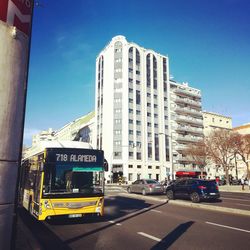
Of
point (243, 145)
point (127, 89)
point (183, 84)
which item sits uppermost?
point (183, 84)

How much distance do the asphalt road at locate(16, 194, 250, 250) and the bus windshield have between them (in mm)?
1302

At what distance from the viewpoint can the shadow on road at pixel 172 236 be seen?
6.49 meters

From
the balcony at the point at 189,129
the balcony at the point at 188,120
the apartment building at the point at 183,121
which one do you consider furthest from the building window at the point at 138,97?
the balcony at the point at 189,129

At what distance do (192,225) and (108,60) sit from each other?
66686 millimetres

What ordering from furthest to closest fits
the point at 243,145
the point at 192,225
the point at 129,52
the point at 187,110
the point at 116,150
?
the point at 187,110
the point at 129,52
the point at 116,150
the point at 243,145
the point at 192,225

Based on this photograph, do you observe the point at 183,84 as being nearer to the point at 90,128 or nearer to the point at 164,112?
the point at 164,112

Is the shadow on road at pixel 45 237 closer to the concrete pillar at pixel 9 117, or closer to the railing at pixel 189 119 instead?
the concrete pillar at pixel 9 117

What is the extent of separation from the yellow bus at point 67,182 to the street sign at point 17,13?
659 cm

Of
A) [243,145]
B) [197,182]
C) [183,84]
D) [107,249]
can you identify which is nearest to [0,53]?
[107,249]

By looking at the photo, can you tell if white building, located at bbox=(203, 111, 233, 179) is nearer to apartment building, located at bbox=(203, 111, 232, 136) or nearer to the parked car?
apartment building, located at bbox=(203, 111, 232, 136)

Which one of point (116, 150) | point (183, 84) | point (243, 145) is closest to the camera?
point (243, 145)

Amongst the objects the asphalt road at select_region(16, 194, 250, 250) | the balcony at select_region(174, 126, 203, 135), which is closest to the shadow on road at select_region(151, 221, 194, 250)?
the asphalt road at select_region(16, 194, 250, 250)

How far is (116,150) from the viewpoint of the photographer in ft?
213

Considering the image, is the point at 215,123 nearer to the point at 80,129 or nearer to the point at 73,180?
the point at 80,129
